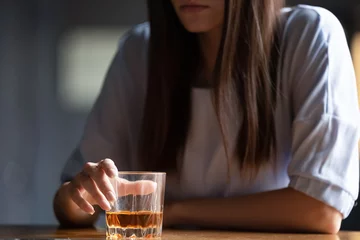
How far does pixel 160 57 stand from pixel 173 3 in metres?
0.16

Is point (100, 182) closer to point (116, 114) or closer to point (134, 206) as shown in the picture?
point (134, 206)

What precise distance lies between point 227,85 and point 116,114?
0.36m

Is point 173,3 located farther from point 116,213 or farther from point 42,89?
point 42,89

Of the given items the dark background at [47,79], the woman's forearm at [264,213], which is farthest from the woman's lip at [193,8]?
the dark background at [47,79]

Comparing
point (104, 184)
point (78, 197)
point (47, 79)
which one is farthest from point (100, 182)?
point (47, 79)

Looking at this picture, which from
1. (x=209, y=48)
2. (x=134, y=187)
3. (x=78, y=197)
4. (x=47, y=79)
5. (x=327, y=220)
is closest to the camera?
(x=134, y=187)

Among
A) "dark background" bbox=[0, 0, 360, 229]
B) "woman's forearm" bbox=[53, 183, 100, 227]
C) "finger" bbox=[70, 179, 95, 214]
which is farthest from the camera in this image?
"dark background" bbox=[0, 0, 360, 229]

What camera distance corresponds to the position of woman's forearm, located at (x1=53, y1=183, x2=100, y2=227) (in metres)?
1.51

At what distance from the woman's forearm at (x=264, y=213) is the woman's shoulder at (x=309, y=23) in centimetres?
37

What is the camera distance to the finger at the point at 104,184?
1.08 m

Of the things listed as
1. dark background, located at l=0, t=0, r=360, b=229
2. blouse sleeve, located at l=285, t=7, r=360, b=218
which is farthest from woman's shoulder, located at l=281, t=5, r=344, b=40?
dark background, located at l=0, t=0, r=360, b=229

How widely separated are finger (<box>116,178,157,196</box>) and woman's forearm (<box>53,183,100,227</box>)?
0.46 m

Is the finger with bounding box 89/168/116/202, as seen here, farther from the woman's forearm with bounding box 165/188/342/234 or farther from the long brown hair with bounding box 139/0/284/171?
the long brown hair with bounding box 139/0/284/171

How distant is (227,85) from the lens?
1.55m
